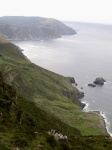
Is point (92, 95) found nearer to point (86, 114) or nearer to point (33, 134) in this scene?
point (86, 114)

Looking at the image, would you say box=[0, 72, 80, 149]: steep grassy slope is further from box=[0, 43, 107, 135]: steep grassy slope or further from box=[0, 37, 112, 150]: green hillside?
box=[0, 43, 107, 135]: steep grassy slope

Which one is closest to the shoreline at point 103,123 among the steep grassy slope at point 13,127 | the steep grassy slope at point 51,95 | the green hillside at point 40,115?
the green hillside at point 40,115

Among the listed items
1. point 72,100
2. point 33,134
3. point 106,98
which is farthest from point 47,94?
point 33,134

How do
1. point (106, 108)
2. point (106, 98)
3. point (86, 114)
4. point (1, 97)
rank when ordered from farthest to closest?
point (106, 98) < point (106, 108) < point (86, 114) < point (1, 97)

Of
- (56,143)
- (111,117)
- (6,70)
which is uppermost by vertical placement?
(56,143)

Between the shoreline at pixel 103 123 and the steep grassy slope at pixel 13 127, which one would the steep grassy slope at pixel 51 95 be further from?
the steep grassy slope at pixel 13 127

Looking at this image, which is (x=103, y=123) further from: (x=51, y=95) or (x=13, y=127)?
(x=13, y=127)

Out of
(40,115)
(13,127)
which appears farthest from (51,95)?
(13,127)
